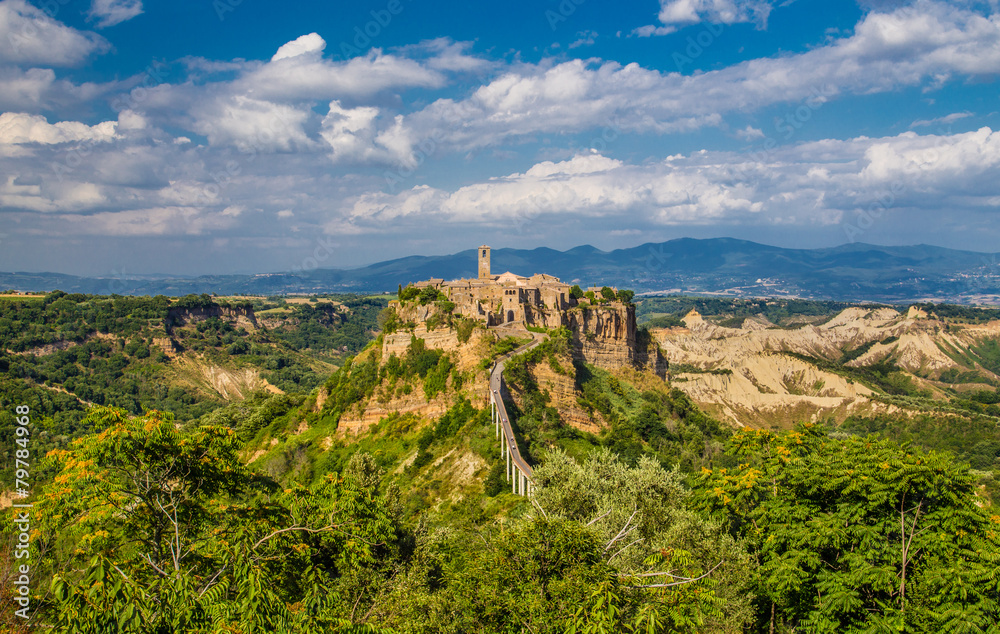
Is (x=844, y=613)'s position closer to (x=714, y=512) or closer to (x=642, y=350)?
(x=714, y=512)

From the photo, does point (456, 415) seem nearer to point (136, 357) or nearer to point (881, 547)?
point (881, 547)

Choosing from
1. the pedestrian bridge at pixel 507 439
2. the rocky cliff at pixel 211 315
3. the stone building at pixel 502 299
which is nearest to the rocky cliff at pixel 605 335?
the stone building at pixel 502 299

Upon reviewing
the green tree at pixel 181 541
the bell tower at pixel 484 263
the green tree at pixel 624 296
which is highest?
the bell tower at pixel 484 263

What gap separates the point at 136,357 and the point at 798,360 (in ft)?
463

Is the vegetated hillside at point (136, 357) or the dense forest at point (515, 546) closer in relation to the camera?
the dense forest at point (515, 546)

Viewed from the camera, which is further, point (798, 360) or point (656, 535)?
point (798, 360)

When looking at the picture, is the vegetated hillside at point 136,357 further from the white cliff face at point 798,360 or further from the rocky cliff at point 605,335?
the white cliff face at point 798,360

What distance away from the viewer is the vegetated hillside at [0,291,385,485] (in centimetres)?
10875

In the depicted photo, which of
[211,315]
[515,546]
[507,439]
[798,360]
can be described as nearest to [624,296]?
[507,439]

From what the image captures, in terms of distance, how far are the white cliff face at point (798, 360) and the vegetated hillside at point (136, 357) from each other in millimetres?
87169

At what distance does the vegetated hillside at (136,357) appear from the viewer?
109m

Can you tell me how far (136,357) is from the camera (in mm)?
129875

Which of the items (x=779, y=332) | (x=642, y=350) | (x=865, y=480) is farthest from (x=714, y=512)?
(x=779, y=332)

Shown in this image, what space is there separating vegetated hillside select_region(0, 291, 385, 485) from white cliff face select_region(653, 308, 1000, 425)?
286 feet
